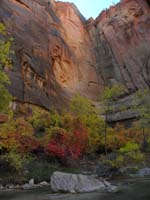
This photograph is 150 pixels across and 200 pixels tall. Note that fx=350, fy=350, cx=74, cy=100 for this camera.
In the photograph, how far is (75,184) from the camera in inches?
733

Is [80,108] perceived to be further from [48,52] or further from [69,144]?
[48,52]

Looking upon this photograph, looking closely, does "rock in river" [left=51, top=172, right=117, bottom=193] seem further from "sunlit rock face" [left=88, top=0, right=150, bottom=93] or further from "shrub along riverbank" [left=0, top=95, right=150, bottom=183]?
"sunlit rock face" [left=88, top=0, right=150, bottom=93]

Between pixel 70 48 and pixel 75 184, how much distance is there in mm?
51796

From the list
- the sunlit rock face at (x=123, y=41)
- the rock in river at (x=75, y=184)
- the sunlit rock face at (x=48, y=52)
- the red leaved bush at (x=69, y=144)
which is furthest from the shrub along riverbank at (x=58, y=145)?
the sunlit rock face at (x=123, y=41)

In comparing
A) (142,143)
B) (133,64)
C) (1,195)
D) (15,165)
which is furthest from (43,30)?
(1,195)

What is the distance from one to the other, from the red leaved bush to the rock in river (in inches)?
402

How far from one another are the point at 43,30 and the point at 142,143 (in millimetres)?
29326

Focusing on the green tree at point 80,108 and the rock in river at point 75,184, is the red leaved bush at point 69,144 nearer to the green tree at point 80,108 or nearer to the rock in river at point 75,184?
the green tree at point 80,108

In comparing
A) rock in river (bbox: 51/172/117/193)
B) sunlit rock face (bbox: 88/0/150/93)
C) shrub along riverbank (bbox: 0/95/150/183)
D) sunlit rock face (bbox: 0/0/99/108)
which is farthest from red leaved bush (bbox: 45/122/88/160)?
sunlit rock face (bbox: 88/0/150/93)

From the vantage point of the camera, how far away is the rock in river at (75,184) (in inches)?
722

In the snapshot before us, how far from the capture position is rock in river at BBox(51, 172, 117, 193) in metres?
18.3

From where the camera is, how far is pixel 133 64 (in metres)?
64.8

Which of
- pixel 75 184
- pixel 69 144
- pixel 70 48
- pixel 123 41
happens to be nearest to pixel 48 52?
pixel 70 48

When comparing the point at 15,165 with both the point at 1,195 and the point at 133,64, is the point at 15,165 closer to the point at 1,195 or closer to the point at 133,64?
the point at 1,195
